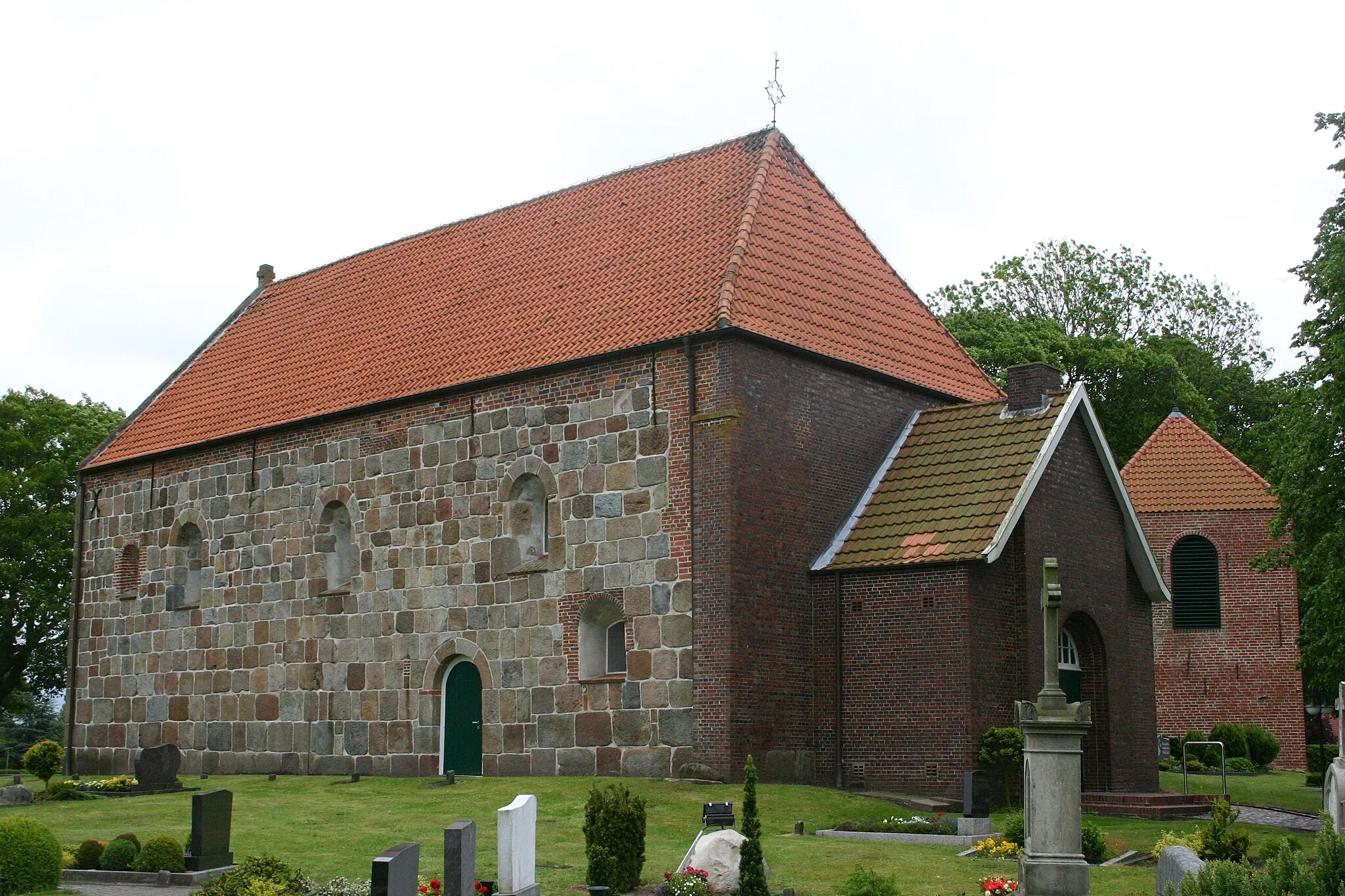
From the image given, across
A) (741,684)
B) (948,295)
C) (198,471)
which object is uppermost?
(948,295)

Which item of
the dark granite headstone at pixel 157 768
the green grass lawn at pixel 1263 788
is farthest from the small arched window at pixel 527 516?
the green grass lawn at pixel 1263 788

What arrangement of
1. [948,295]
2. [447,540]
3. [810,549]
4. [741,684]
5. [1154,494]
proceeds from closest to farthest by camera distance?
[741,684] < [810,549] < [447,540] < [1154,494] < [948,295]

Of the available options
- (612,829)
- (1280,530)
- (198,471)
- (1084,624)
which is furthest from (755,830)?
(198,471)

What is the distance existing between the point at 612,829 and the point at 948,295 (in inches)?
1561

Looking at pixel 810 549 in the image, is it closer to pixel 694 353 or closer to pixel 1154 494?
pixel 694 353

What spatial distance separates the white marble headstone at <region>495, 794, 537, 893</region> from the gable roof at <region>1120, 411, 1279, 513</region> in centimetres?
2692

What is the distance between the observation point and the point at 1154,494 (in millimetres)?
37156

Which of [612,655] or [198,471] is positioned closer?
[612,655]

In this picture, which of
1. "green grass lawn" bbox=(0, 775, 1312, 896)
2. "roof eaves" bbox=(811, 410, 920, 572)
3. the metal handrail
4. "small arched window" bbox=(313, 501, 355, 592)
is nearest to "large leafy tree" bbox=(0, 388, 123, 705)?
"small arched window" bbox=(313, 501, 355, 592)

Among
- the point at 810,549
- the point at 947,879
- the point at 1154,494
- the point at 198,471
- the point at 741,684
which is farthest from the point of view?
the point at 1154,494

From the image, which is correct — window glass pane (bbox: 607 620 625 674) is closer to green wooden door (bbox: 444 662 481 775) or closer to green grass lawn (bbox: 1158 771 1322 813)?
green wooden door (bbox: 444 662 481 775)

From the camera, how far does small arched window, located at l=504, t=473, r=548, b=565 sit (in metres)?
23.6

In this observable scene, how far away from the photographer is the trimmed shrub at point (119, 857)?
15.1 meters

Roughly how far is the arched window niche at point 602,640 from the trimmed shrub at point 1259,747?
18.0 metres
